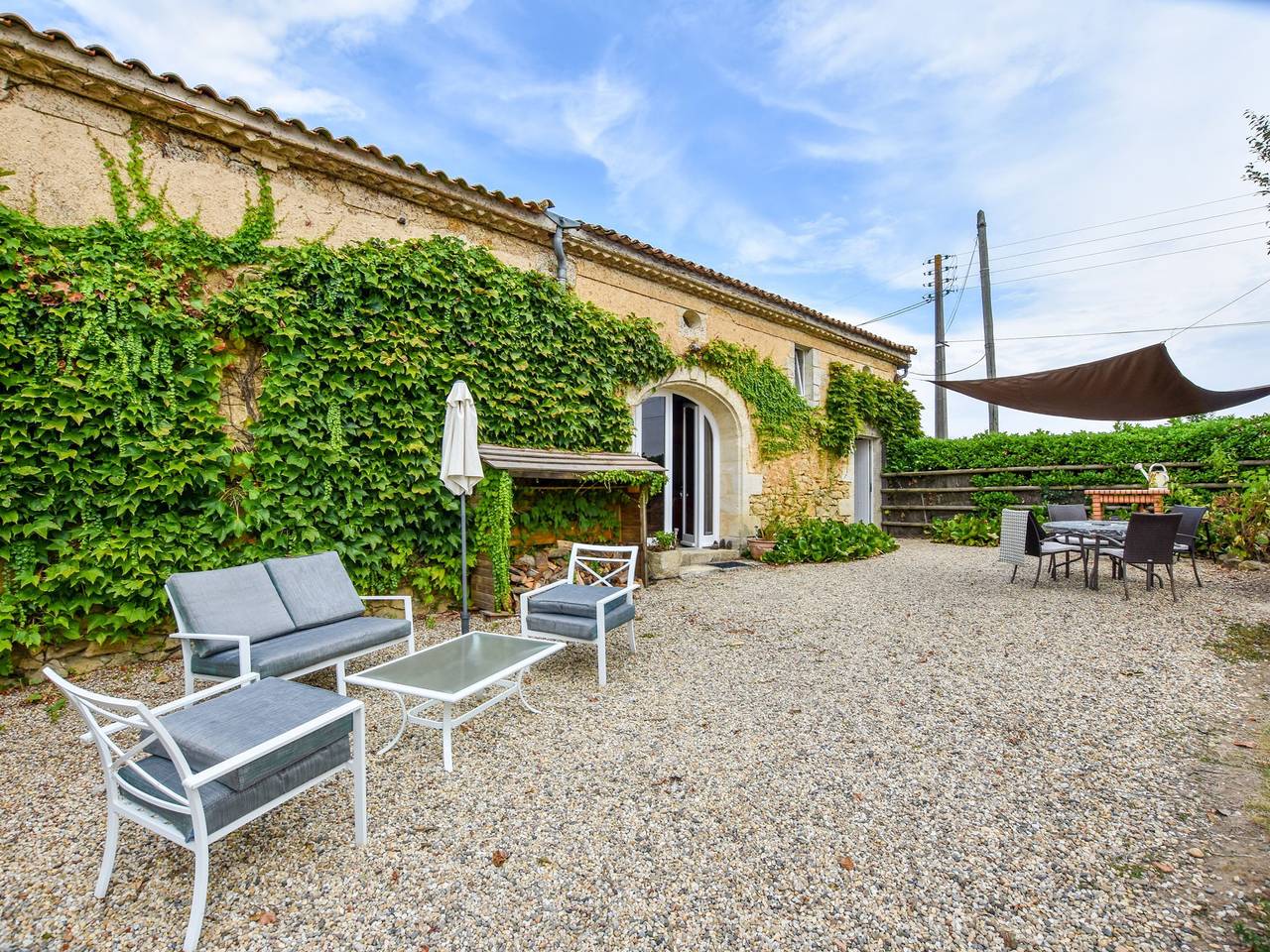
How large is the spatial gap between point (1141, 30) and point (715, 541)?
734 centimetres

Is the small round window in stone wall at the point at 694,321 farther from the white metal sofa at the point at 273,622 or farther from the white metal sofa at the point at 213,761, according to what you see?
the white metal sofa at the point at 213,761

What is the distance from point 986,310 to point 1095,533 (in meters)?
9.99

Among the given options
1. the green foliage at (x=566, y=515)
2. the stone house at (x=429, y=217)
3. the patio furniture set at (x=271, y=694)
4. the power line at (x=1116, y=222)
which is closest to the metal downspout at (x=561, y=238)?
the stone house at (x=429, y=217)

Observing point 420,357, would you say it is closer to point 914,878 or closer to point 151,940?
point 151,940

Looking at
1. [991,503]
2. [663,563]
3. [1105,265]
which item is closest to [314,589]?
[663,563]

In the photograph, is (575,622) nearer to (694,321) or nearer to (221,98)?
(221,98)

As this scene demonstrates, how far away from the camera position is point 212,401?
14.0 feet

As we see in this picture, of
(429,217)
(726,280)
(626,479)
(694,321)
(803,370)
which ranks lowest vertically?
(626,479)

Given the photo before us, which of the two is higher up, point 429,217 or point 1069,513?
point 429,217

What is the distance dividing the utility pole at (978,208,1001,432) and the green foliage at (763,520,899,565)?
263 inches

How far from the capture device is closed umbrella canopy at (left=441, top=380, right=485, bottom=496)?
418cm

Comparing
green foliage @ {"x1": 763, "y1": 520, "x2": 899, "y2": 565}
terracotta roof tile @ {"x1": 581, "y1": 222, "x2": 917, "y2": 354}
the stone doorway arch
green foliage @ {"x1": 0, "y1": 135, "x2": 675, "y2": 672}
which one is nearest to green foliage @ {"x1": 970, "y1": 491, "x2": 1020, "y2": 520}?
green foliage @ {"x1": 763, "y1": 520, "x2": 899, "y2": 565}

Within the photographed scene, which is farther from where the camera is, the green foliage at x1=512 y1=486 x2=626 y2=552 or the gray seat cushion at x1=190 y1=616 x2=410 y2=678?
the green foliage at x1=512 y1=486 x2=626 y2=552

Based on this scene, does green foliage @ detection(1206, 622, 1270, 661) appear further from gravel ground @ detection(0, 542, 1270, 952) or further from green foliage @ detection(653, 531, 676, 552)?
green foliage @ detection(653, 531, 676, 552)
